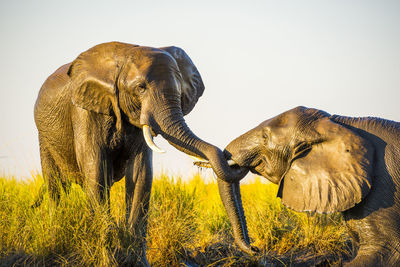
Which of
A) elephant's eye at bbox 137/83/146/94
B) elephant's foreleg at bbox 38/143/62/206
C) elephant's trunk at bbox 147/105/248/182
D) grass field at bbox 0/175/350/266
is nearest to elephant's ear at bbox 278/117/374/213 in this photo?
elephant's trunk at bbox 147/105/248/182

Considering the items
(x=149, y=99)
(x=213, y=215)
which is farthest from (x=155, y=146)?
(x=213, y=215)

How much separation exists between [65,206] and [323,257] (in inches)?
114

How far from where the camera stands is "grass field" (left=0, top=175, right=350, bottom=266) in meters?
5.20

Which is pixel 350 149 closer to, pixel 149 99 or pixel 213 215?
pixel 149 99

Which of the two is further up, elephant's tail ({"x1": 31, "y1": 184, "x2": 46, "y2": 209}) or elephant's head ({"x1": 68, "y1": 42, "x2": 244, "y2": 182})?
elephant's head ({"x1": 68, "y1": 42, "x2": 244, "y2": 182})

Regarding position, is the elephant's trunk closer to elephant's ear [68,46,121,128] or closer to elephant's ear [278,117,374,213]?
elephant's ear [68,46,121,128]

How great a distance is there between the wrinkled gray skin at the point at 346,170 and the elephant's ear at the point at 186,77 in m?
1.72

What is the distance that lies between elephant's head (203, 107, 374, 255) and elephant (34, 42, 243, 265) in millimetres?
324

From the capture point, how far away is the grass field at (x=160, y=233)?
5.20m

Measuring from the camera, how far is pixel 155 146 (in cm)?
552

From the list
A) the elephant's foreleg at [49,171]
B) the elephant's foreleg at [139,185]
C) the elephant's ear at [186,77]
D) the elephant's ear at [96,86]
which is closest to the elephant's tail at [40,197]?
the elephant's foreleg at [49,171]

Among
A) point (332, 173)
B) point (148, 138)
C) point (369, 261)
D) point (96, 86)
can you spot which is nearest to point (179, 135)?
point (148, 138)

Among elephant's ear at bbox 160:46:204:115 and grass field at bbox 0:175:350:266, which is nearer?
grass field at bbox 0:175:350:266

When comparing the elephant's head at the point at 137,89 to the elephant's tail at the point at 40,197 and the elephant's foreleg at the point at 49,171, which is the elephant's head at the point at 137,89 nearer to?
the elephant's foreleg at the point at 49,171
